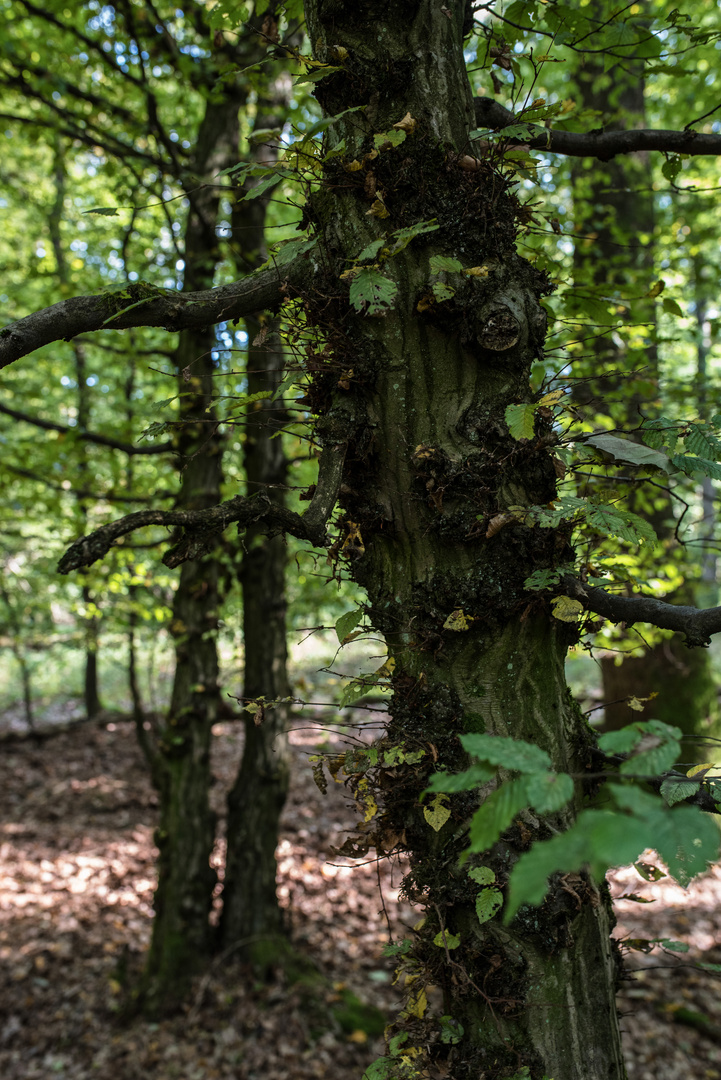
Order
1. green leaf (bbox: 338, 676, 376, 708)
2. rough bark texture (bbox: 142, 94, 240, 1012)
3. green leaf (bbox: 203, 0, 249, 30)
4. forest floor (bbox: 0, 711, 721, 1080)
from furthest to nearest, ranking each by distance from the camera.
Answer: rough bark texture (bbox: 142, 94, 240, 1012) < forest floor (bbox: 0, 711, 721, 1080) < green leaf (bbox: 203, 0, 249, 30) < green leaf (bbox: 338, 676, 376, 708)

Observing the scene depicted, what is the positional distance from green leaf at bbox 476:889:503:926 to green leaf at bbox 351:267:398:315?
136 cm

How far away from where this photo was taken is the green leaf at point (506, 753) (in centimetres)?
84

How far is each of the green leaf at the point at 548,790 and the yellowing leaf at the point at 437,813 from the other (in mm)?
608

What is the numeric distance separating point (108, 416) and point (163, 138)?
6727mm

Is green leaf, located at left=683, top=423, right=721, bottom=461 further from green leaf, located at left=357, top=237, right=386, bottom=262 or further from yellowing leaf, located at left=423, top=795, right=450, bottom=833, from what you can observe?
yellowing leaf, located at left=423, top=795, right=450, bottom=833

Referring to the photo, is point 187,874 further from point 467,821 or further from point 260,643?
point 467,821

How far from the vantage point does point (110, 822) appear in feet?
23.2

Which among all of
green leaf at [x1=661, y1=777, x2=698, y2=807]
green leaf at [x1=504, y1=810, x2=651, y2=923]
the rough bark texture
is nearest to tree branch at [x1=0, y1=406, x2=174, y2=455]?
the rough bark texture

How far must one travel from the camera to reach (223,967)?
4531 millimetres

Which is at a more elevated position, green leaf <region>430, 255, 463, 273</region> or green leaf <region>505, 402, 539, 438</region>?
green leaf <region>430, 255, 463, 273</region>

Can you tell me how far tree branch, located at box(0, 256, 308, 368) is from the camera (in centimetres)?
145

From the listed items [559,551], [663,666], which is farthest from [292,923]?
[559,551]

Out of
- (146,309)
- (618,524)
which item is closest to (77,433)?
(146,309)

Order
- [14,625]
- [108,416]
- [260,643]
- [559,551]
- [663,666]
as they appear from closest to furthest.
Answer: [559,551] < [260,643] < [663,666] < [14,625] < [108,416]
